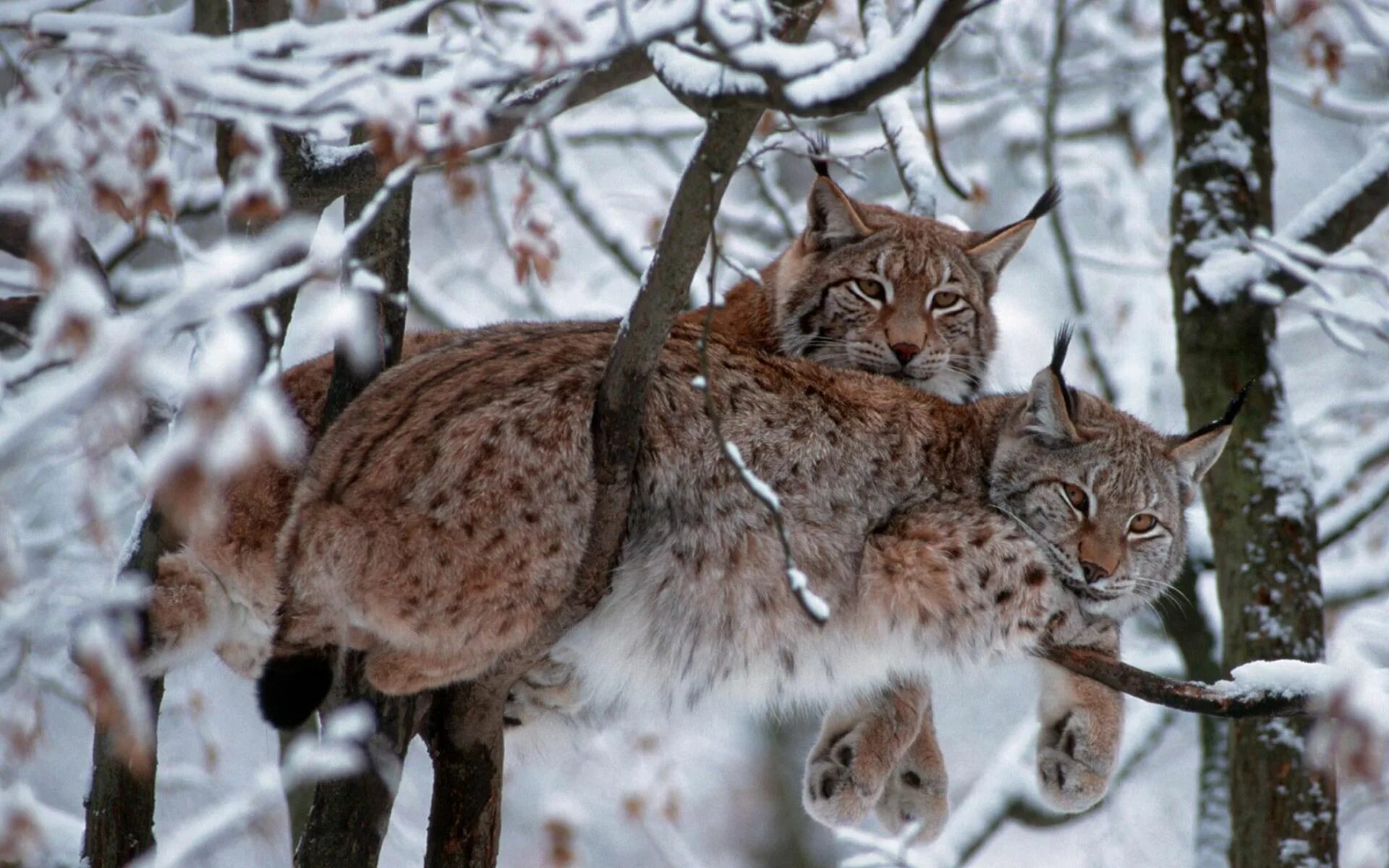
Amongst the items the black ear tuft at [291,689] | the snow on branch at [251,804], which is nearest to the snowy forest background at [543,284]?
the snow on branch at [251,804]

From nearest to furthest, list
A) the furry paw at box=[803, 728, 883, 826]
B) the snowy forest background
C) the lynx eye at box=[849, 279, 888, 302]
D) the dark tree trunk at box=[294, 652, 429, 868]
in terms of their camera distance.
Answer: the snowy forest background, the dark tree trunk at box=[294, 652, 429, 868], the furry paw at box=[803, 728, 883, 826], the lynx eye at box=[849, 279, 888, 302]

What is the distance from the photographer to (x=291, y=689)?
3670 mm

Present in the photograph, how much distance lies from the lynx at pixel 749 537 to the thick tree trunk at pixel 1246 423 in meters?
0.93

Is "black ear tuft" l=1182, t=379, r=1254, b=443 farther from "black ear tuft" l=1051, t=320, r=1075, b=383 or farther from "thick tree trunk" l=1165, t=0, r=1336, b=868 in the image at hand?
"thick tree trunk" l=1165, t=0, r=1336, b=868

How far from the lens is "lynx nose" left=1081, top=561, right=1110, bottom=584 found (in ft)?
14.2

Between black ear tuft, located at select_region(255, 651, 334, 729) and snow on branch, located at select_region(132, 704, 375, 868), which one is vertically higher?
snow on branch, located at select_region(132, 704, 375, 868)

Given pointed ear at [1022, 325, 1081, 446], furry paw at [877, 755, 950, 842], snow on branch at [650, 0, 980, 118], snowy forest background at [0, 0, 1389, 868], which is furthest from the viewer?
furry paw at [877, 755, 950, 842]

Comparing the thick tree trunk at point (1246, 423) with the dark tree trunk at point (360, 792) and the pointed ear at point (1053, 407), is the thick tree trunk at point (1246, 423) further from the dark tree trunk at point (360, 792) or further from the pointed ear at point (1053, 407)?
the dark tree trunk at point (360, 792)

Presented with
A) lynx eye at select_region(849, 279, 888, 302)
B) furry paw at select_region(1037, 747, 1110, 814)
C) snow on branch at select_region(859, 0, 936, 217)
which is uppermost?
snow on branch at select_region(859, 0, 936, 217)

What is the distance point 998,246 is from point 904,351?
832 mm

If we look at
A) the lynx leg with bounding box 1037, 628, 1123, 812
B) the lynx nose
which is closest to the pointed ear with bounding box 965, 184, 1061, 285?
the lynx nose

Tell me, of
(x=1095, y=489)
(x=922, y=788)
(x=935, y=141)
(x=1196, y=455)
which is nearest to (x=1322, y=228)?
(x=935, y=141)

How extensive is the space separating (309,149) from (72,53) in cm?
188

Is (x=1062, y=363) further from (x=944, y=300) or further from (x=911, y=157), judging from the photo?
(x=911, y=157)
